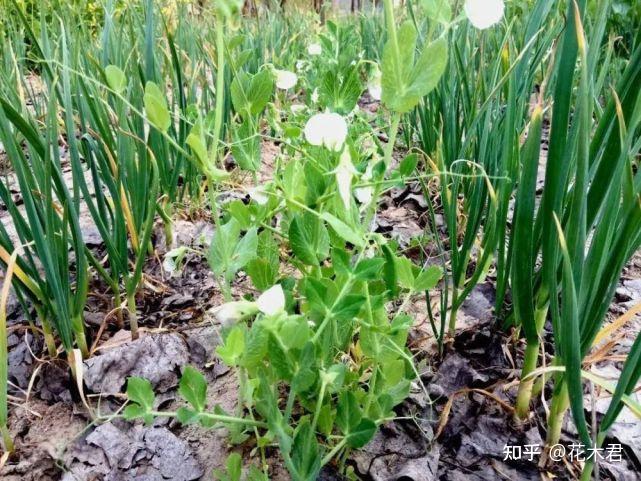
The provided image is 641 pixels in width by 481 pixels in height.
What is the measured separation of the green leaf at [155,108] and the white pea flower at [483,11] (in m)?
0.32

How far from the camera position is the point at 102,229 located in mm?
839

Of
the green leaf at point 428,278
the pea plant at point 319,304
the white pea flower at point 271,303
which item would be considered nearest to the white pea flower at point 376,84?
the pea plant at point 319,304

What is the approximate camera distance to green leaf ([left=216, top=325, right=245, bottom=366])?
21.0 inches

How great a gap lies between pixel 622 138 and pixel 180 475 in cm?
67

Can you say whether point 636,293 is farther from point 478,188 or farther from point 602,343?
point 478,188

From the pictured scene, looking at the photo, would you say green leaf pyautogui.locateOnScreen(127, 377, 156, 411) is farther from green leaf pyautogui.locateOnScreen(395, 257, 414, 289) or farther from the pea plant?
green leaf pyautogui.locateOnScreen(395, 257, 414, 289)

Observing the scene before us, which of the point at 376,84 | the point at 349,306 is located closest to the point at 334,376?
the point at 349,306

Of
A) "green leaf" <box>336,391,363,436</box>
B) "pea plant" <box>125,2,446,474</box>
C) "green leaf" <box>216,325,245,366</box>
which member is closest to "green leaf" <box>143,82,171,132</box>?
"pea plant" <box>125,2,446,474</box>

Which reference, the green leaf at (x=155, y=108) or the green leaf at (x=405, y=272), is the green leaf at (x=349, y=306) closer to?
the green leaf at (x=405, y=272)

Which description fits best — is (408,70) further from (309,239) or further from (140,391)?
(140,391)

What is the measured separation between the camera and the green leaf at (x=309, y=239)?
1.96ft

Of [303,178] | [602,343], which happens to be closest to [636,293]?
[602,343]

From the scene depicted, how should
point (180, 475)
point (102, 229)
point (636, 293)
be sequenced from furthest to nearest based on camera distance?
point (636, 293), point (102, 229), point (180, 475)

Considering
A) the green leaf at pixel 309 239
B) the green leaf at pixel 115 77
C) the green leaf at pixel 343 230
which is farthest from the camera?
the green leaf at pixel 115 77
